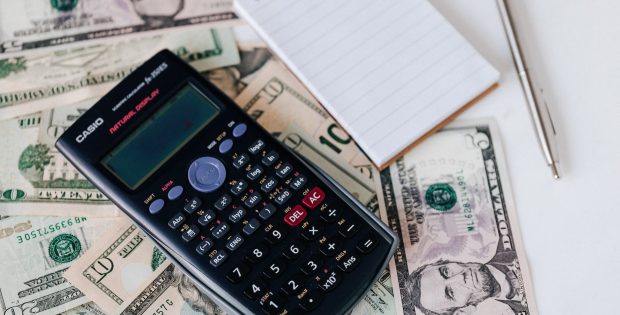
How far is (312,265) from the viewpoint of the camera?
1.58 feet

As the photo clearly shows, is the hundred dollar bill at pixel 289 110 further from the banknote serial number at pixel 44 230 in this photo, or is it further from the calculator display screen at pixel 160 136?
the banknote serial number at pixel 44 230

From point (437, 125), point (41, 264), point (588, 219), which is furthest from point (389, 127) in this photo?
point (41, 264)

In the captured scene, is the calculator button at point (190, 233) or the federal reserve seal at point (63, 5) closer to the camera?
the calculator button at point (190, 233)

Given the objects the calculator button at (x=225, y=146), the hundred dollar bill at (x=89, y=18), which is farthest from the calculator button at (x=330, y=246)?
the hundred dollar bill at (x=89, y=18)

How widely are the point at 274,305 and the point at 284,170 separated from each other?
0.10 m

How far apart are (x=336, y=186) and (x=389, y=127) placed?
2.8 inches

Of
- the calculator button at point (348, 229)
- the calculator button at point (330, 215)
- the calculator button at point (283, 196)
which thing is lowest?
the calculator button at point (348, 229)

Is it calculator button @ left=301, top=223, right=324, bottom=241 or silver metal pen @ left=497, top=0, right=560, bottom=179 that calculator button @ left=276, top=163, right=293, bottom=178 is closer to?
calculator button @ left=301, top=223, right=324, bottom=241

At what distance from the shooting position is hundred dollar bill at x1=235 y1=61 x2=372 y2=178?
554 mm

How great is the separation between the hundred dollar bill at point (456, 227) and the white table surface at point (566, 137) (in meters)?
0.01

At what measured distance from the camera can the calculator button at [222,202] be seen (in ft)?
1.62

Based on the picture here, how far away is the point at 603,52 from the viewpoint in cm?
58

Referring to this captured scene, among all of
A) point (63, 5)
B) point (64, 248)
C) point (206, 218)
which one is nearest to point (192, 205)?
point (206, 218)

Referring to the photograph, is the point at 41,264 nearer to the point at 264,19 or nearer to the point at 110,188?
the point at 110,188
